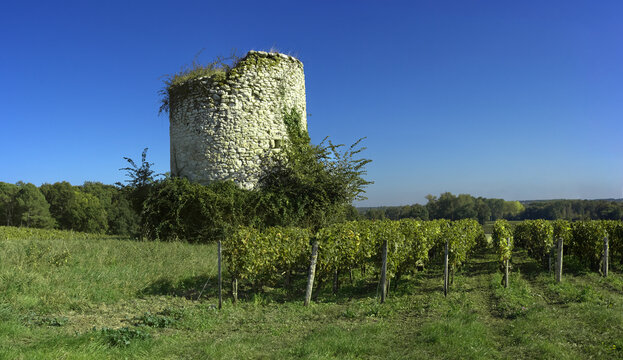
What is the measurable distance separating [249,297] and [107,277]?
2.95 metres

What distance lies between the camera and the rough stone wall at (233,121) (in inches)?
522

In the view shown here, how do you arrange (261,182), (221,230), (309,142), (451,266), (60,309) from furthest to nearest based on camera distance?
1. (309,142)
2. (261,182)
3. (221,230)
4. (451,266)
5. (60,309)

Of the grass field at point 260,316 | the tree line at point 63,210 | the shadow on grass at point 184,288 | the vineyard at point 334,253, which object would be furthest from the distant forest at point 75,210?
the shadow on grass at point 184,288

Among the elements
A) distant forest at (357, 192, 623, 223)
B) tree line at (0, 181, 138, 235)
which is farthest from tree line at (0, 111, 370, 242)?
distant forest at (357, 192, 623, 223)

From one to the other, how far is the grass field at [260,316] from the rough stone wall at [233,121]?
14.3 ft

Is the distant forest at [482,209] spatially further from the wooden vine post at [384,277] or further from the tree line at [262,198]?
the wooden vine post at [384,277]

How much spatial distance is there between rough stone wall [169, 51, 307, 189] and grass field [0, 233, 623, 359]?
171 inches

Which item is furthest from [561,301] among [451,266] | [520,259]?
[520,259]

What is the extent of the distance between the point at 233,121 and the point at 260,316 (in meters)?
8.54

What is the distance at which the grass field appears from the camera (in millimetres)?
4652

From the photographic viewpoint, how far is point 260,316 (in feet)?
20.7

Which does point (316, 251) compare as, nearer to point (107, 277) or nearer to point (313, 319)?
point (313, 319)

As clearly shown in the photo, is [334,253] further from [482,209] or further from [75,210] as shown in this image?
[482,209]

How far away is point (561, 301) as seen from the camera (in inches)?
297
